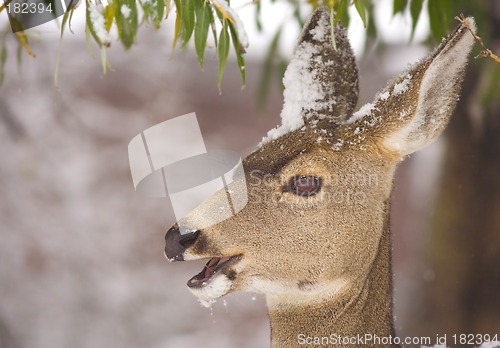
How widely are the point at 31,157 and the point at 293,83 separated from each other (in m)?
1.12

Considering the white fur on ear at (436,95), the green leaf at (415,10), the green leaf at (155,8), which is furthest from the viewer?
the green leaf at (415,10)

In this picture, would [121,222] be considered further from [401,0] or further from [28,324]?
[401,0]

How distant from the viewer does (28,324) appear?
2.59m

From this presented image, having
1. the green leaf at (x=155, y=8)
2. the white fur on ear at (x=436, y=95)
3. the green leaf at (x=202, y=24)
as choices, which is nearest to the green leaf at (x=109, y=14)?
the green leaf at (x=155, y=8)

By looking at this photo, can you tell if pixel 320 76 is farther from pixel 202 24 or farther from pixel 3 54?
pixel 3 54

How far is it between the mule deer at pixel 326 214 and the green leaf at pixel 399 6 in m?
0.58

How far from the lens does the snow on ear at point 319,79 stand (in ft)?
6.63

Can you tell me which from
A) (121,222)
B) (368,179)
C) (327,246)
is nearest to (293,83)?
(368,179)

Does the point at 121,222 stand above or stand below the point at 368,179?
below

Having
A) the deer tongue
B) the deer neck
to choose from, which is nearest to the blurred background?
the deer neck

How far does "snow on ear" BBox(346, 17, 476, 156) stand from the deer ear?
0.43ft

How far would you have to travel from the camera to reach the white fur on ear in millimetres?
1741

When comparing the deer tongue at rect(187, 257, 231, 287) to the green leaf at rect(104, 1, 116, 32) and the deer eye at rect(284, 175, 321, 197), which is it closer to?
the deer eye at rect(284, 175, 321, 197)

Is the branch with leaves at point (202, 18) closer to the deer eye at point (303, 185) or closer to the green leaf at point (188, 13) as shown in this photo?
the green leaf at point (188, 13)
